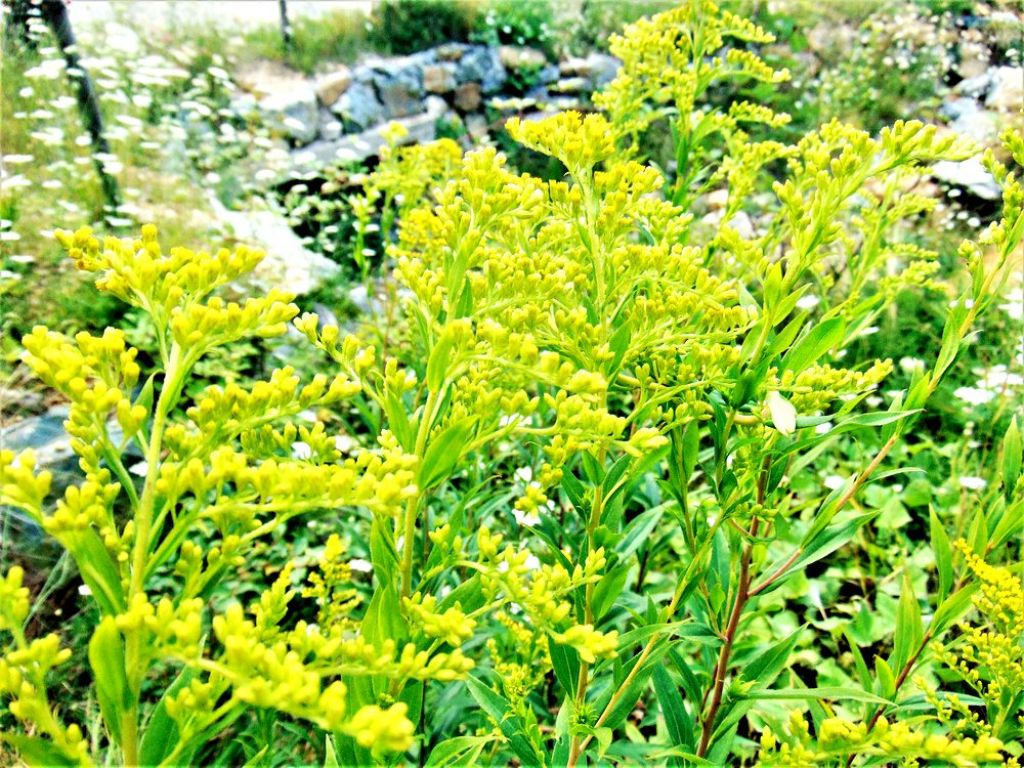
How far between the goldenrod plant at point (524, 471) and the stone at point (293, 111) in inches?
222

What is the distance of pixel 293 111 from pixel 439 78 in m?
1.97

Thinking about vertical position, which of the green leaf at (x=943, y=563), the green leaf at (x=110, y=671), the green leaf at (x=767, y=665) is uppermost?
the green leaf at (x=110, y=671)

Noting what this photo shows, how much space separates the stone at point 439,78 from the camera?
8.23 m

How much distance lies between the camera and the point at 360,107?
7.63m

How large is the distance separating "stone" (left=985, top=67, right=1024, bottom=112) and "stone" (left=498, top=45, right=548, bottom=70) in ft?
16.0

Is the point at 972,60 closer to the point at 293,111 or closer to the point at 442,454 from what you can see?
the point at 293,111

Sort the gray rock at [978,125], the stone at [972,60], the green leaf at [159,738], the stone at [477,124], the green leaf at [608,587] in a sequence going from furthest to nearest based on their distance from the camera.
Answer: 1. the stone at [477,124]
2. the stone at [972,60]
3. the gray rock at [978,125]
4. the green leaf at [608,587]
5. the green leaf at [159,738]

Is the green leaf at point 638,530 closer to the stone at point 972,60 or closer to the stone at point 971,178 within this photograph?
the stone at point 971,178

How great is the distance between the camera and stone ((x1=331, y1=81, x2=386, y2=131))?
24.5ft

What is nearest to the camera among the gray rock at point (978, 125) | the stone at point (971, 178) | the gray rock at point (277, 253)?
the gray rock at point (277, 253)

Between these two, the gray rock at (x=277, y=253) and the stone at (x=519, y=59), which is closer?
the gray rock at (x=277, y=253)

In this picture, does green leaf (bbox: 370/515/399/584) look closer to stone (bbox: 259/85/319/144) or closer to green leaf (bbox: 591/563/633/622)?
green leaf (bbox: 591/563/633/622)

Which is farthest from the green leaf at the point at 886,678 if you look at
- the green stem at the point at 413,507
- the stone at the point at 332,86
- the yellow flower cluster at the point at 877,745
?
the stone at the point at 332,86

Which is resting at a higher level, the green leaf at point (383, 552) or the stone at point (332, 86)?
the green leaf at point (383, 552)
